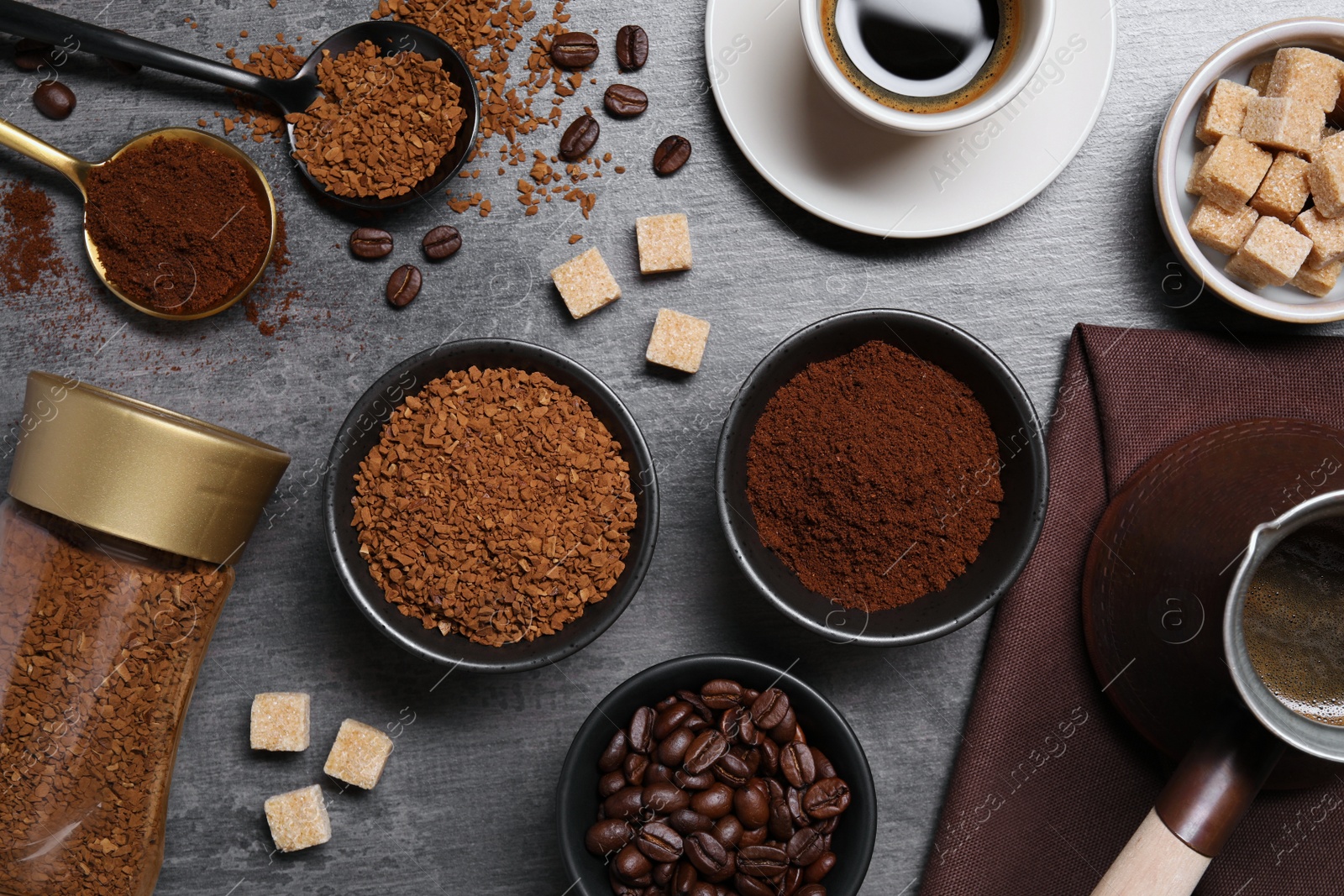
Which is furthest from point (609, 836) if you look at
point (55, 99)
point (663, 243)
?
point (55, 99)

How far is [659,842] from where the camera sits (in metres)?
1.25

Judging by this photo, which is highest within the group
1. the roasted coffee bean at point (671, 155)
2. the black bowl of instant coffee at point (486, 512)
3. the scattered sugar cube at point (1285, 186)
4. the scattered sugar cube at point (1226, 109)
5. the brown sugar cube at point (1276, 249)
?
the scattered sugar cube at point (1226, 109)

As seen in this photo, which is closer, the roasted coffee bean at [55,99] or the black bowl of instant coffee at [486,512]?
the black bowl of instant coffee at [486,512]

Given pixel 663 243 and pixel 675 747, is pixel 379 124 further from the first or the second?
pixel 675 747

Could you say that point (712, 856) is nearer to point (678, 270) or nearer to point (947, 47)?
point (678, 270)

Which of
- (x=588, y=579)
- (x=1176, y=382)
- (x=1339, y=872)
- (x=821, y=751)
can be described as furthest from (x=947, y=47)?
(x=1339, y=872)

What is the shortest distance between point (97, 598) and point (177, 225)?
57cm

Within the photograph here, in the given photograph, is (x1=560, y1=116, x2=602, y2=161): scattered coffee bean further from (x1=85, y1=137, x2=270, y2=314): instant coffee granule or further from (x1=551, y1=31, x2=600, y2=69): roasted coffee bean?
(x1=85, y1=137, x2=270, y2=314): instant coffee granule

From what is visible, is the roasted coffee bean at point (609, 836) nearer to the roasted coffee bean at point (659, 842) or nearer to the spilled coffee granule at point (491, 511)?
the roasted coffee bean at point (659, 842)

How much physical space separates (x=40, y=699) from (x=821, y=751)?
108cm

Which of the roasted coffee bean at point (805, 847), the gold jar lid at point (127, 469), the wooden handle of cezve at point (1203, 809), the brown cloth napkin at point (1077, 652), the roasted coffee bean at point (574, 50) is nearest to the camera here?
the wooden handle of cezve at point (1203, 809)

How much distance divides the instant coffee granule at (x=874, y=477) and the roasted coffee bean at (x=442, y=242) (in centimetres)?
58

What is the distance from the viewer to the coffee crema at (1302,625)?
106 cm

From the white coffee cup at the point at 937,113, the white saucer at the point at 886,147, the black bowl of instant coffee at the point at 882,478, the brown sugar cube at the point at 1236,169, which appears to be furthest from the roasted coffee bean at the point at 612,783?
the brown sugar cube at the point at 1236,169
